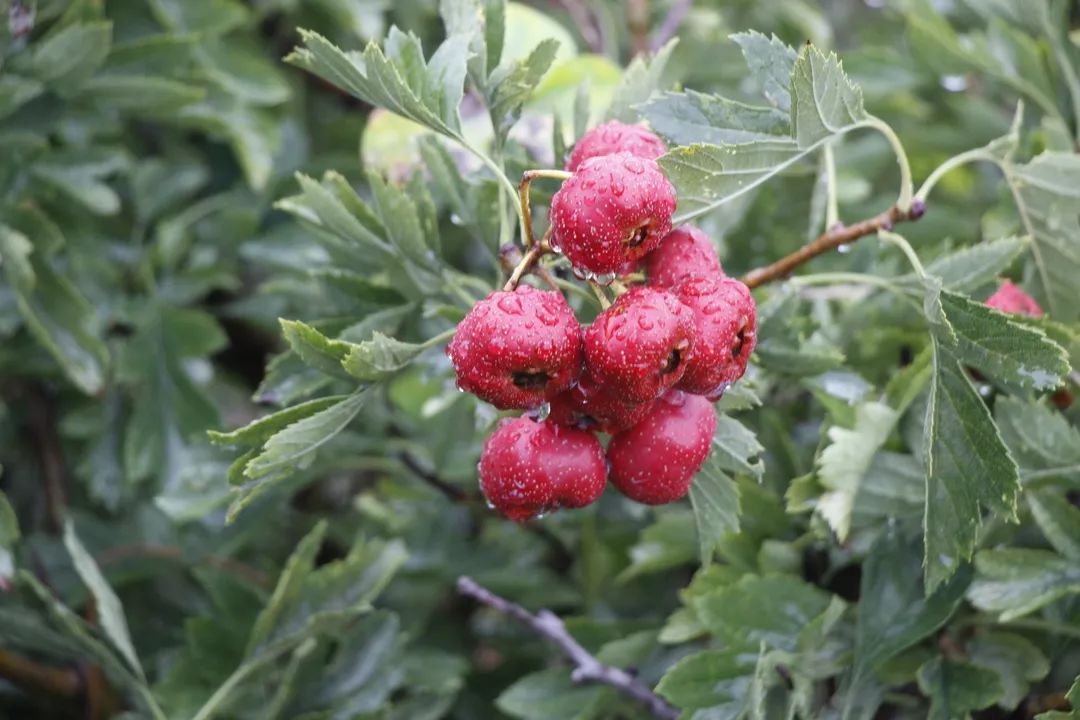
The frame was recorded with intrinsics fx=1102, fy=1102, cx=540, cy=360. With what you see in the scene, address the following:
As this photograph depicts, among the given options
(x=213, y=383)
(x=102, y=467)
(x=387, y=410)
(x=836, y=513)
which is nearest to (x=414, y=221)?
(x=836, y=513)

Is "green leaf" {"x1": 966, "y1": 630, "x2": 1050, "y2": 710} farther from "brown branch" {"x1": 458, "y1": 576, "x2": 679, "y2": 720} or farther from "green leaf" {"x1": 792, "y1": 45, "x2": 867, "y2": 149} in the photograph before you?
"green leaf" {"x1": 792, "y1": 45, "x2": 867, "y2": 149}

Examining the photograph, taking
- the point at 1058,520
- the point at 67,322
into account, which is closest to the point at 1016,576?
the point at 1058,520

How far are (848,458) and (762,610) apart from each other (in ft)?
0.49

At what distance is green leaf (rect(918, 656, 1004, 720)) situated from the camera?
0.86 metres

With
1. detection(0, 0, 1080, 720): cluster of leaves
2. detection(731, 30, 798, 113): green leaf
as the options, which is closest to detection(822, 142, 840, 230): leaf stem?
detection(0, 0, 1080, 720): cluster of leaves

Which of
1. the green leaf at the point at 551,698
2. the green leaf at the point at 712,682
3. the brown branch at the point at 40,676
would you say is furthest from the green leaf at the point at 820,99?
the brown branch at the point at 40,676

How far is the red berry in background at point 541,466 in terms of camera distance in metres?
0.75

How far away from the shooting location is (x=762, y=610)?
37.1 inches

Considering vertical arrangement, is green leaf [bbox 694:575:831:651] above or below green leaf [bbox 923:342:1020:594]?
below

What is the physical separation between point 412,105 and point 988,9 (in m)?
0.75

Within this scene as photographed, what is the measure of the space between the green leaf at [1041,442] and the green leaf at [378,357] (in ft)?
1.62

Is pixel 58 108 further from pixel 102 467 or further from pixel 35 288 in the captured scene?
pixel 102 467

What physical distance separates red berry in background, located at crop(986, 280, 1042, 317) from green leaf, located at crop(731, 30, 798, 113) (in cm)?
27

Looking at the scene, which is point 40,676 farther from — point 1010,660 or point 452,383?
point 1010,660
